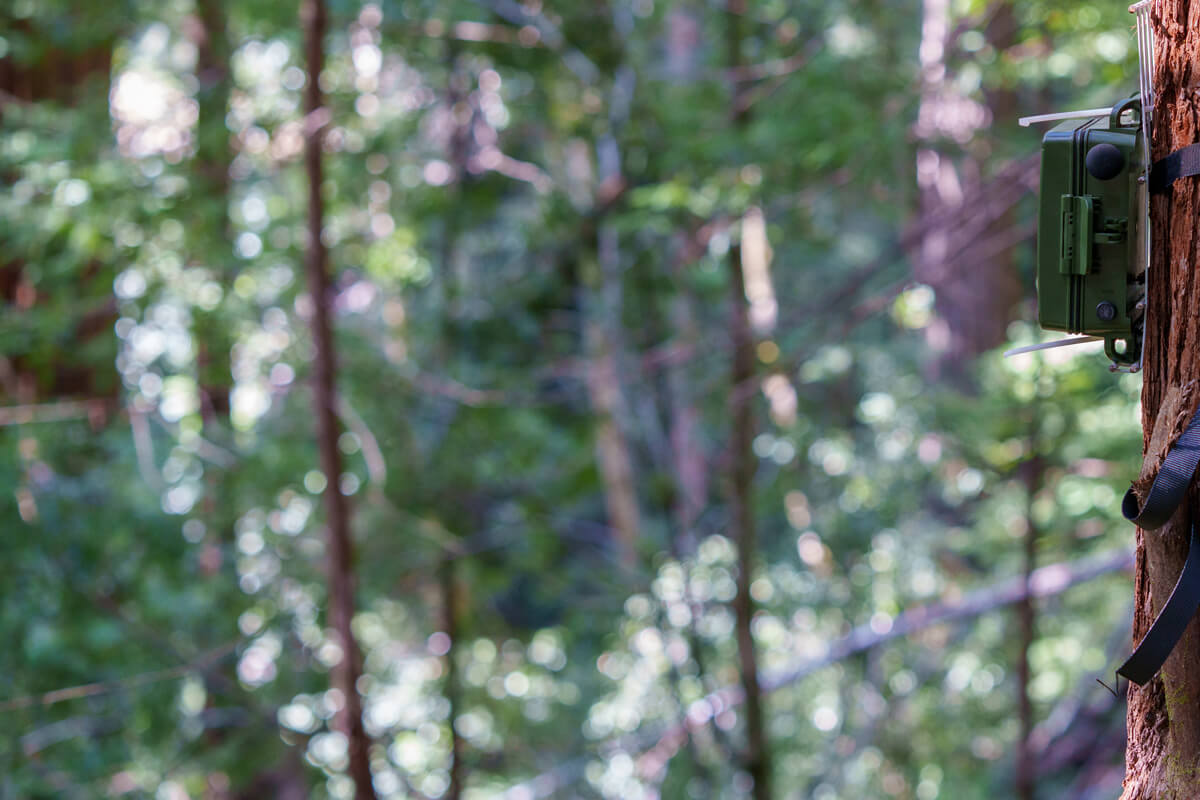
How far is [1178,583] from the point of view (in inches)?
60.4

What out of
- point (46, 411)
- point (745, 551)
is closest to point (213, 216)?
point (46, 411)

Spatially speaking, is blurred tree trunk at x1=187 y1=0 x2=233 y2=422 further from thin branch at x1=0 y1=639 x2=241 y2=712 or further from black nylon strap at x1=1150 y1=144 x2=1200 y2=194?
black nylon strap at x1=1150 y1=144 x2=1200 y2=194

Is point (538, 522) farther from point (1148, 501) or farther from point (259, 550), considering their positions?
point (1148, 501)

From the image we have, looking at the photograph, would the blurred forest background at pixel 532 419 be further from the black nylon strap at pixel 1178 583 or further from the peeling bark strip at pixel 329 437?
the black nylon strap at pixel 1178 583

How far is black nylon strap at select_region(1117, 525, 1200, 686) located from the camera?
59.5 inches

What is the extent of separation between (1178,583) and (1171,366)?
1.08ft

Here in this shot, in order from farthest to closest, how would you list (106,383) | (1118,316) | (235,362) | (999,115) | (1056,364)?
1. (999,115)
2. (106,383)
3. (235,362)
4. (1056,364)
5. (1118,316)

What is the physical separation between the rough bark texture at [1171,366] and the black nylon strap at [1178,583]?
2.0 inches

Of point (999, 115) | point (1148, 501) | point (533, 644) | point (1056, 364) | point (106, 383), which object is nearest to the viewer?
point (1148, 501)

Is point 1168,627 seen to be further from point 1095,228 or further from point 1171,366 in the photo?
point 1095,228

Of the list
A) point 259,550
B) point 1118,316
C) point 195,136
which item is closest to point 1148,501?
point 1118,316

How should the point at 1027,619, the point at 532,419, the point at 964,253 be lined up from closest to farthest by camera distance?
the point at 1027,619 < the point at 532,419 < the point at 964,253

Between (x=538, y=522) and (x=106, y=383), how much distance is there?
2.59 metres

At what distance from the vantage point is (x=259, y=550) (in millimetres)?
6195
